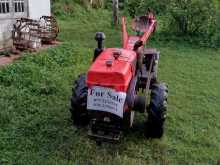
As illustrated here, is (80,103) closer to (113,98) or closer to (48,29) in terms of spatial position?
(113,98)

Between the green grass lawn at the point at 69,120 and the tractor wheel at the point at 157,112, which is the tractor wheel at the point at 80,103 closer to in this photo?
the green grass lawn at the point at 69,120

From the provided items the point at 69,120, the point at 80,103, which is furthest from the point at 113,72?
the point at 69,120

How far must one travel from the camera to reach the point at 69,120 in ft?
17.8

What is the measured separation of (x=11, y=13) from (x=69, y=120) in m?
5.14

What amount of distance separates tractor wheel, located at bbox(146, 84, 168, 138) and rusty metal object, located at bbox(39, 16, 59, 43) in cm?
598

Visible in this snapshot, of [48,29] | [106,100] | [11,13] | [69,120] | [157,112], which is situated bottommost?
[69,120]

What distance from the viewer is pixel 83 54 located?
945 cm

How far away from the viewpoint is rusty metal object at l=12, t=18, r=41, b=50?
9242mm

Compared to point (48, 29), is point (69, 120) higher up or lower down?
lower down

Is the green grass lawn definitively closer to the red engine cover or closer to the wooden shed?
the red engine cover

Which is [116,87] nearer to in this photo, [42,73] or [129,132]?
[129,132]

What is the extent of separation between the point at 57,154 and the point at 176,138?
1.70m

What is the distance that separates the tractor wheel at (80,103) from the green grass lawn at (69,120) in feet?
0.49

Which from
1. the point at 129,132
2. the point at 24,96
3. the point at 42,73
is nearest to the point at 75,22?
the point at 42,73
